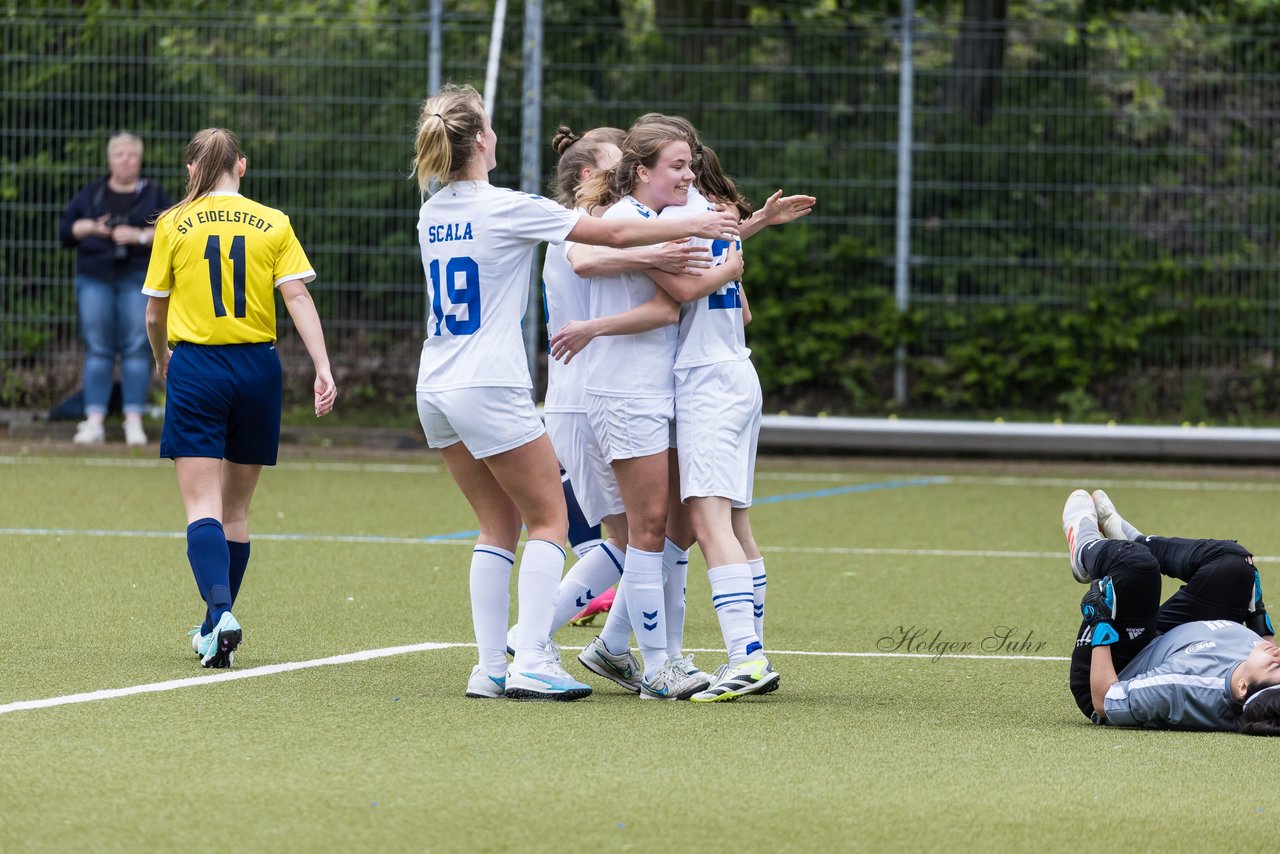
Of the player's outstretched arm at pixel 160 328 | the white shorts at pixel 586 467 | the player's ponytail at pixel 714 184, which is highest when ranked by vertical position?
the player's ponytail at pixel 714 184

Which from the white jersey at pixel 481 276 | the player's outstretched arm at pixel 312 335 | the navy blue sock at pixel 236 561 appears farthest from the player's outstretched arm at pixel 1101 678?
the navy blue sock at pixel 236 561

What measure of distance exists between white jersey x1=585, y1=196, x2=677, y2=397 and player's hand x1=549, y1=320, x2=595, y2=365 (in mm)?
95

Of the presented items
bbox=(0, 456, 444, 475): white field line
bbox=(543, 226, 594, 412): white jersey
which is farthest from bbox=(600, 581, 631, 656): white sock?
bbox=(0, 456, 444, 475): white field line

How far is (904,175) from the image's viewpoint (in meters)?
14.7

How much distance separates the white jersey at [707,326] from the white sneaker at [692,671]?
92 cm

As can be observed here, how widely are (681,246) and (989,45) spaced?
982 centimetres

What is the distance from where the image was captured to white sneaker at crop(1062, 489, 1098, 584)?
5.74m

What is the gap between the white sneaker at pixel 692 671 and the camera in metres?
5.64

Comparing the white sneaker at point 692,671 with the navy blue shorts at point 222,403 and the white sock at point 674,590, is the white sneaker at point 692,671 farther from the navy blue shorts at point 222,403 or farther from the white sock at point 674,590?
the navy blue shorts at point 222,403

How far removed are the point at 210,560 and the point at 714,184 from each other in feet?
6.78

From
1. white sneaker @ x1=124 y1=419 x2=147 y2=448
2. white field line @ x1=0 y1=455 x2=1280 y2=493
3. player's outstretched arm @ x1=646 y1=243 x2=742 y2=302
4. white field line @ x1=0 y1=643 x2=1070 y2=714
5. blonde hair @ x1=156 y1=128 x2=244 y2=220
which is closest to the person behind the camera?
white field line @ x1=0 y1=643 x2=1070 y2=714

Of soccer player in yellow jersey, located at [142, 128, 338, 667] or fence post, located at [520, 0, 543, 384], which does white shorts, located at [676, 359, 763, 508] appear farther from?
fence post, located at [520, 0, 543, 384]

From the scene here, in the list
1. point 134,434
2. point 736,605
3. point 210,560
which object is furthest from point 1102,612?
point 134,434

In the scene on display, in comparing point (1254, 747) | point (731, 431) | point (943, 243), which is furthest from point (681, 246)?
point (943, 243)
